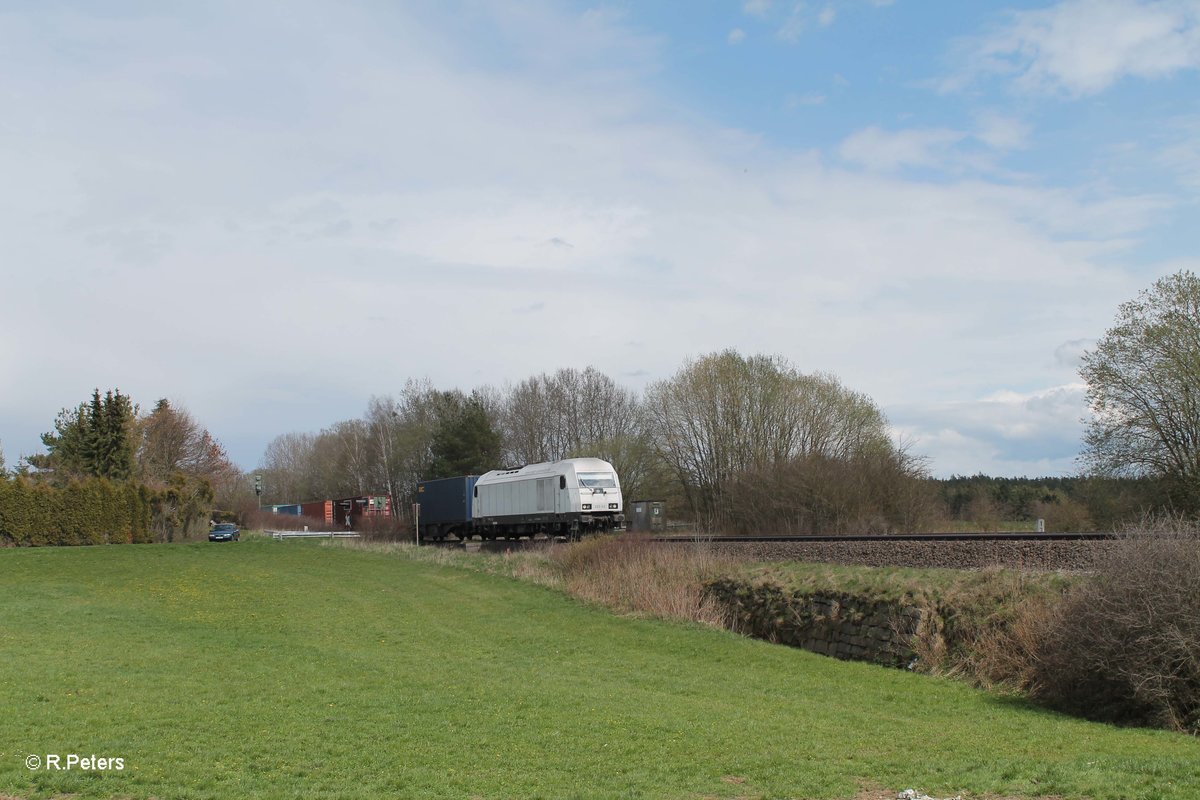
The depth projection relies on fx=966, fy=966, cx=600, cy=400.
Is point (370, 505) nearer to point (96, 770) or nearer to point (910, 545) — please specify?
point (910, 545)

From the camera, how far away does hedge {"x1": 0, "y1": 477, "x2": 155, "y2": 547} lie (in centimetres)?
4134

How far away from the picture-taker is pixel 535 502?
4228cm

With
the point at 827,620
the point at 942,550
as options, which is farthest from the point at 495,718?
the point at 942,550

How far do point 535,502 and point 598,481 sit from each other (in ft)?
11.5

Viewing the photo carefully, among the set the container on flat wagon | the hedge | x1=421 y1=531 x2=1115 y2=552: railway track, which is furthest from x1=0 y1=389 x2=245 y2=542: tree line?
x1=421 y1=531 x2=1115 y2=552: railway track

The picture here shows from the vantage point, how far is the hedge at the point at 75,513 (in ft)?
136

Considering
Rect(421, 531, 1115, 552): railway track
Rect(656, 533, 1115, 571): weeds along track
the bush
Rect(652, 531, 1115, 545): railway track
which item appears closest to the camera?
the bush

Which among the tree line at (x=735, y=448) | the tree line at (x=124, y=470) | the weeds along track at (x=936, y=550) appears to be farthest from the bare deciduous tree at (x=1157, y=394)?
the tree line at (x=124, y=470)

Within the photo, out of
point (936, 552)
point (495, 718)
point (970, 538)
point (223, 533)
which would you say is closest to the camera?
point (495, 718)

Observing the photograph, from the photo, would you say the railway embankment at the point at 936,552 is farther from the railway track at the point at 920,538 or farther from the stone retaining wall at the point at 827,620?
the stone retaining wall at the point at 827,620

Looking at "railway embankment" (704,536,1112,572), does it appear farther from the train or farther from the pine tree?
the pine tree

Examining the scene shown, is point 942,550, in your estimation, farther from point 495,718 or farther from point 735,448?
point 735,448

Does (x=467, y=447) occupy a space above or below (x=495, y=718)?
above

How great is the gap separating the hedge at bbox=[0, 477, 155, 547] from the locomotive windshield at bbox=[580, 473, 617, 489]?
21818 mm
